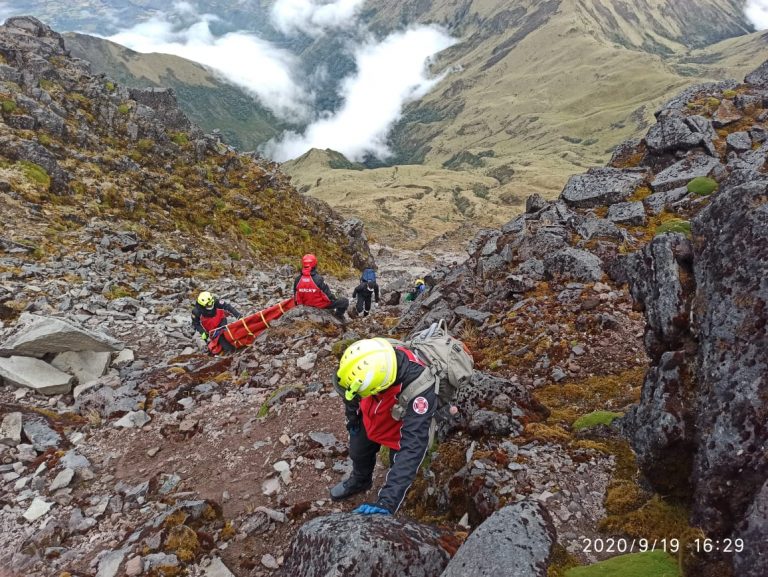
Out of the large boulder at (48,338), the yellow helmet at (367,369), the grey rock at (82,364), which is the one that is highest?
the large boulder at (48,338)

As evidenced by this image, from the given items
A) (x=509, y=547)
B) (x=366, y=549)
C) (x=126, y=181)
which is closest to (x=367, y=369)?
(x=366, y=549)

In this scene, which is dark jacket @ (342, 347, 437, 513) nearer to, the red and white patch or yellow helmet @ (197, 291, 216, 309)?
the red and white patch

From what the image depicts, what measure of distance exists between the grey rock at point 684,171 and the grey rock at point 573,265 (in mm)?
6682

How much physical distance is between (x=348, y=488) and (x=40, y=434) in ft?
26.5

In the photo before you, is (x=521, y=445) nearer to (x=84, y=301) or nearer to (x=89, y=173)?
(x=84, y=301)

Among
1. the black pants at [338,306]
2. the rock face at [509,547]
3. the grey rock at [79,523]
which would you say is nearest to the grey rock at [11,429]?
the grey rock at [79,523]

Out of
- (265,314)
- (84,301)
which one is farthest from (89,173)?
(265,314)

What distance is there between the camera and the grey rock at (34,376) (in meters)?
13.2

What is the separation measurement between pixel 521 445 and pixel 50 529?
8600 mm

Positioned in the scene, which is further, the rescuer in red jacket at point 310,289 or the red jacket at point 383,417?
the rescuer in red jacket at point 310,289

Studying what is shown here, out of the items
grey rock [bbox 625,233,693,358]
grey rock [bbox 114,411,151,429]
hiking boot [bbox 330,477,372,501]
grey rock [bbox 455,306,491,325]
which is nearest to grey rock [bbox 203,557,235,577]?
hiking boot [bbox 330,477,372,501]

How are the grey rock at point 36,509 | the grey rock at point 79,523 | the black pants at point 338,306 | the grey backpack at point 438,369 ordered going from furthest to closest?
the black pants at point 338,306 < the grey rock at point 36,509 < the grey rock at point 79,523 < the grey backpack at point 438,369

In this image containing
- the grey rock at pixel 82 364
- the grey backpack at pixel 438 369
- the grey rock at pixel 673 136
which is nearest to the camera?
the grey backpack at pixel 438 369

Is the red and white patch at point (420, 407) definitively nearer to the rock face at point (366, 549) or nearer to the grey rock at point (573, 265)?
the rock face at point (366, 549)
